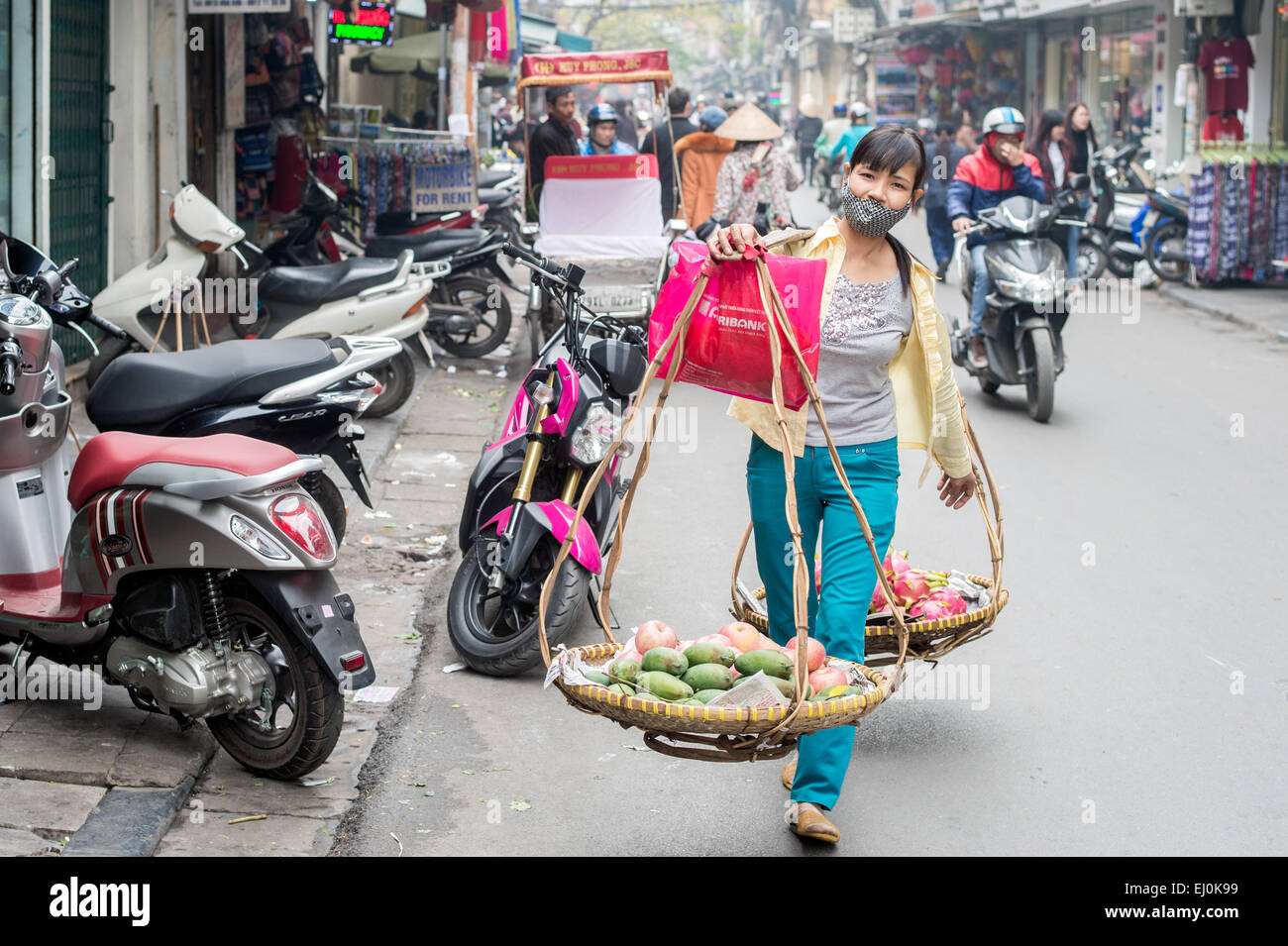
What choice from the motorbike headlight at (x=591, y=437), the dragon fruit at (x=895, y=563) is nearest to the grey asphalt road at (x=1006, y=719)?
the dragon fruit at (x=895, y=563)

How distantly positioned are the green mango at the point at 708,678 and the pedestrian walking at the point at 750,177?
27.6 feet

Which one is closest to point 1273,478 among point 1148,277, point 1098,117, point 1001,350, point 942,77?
point 1001,350

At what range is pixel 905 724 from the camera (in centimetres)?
468

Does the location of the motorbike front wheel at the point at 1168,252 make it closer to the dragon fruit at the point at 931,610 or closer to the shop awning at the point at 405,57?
the shop awning at the point at 405,57

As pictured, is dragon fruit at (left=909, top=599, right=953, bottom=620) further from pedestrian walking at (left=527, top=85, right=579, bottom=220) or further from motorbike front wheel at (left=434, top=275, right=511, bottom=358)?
pedestrian walking at (left=527, top=85, right=579, bottom=220)

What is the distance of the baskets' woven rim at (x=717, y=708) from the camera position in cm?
312

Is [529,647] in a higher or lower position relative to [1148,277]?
lower

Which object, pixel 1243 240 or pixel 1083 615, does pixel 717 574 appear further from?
pixel 1243 240

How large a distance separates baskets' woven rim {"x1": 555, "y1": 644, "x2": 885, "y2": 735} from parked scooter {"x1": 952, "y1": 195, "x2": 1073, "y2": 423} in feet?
20.5

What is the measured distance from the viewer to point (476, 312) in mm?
11117

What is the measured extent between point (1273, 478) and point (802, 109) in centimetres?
2963

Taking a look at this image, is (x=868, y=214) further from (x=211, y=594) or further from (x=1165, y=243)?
(x=1165, y=243)

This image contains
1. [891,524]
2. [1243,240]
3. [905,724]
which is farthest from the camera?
[1243,240]

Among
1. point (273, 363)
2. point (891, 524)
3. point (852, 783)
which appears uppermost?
point (273, 363)
